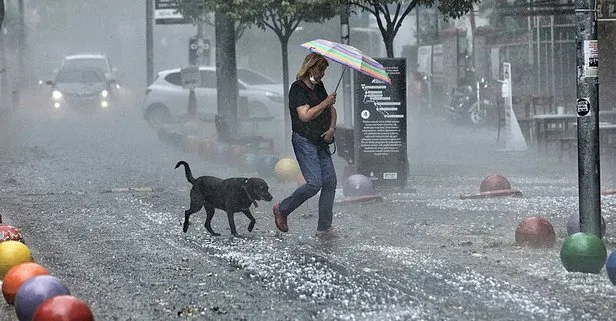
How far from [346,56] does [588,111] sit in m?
2.59

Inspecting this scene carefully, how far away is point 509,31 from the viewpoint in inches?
1241

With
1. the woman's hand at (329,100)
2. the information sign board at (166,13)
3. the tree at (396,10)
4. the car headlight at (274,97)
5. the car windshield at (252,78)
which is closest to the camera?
the woman's hand at (329,100)

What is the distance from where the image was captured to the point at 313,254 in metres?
10.4

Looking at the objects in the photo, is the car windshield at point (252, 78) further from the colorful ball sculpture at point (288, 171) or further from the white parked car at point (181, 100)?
the colorful ball sculpture at point (288, 171)

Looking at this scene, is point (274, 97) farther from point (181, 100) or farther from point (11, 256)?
point (11, 256)

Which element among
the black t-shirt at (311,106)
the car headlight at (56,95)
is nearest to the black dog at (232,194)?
the black t-shirt at (311,106)

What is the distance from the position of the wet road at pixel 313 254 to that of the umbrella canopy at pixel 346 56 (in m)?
1.56

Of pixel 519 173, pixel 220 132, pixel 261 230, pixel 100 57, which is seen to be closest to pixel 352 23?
pixel 100 57

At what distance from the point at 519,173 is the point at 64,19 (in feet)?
249

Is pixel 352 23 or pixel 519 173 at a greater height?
pixel 352 23

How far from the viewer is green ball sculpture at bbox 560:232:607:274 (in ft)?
29.9

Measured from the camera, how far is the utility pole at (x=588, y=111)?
9.73 metres

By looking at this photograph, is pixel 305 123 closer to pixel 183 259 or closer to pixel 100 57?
pixel 183 259

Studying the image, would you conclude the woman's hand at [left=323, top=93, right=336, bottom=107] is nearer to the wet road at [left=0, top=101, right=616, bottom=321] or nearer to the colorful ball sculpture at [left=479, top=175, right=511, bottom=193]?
the wet road at [left=0, top=101, right=616, bottom=321]
